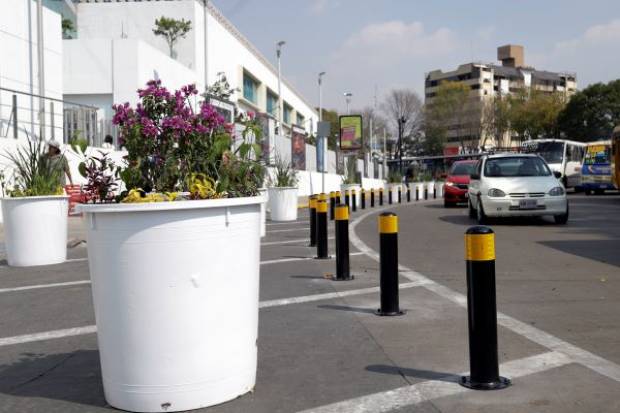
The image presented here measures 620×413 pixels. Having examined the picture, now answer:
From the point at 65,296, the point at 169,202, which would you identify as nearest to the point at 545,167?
the point at 65,296

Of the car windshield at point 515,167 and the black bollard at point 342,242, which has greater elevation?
the car windshield at point 515,167

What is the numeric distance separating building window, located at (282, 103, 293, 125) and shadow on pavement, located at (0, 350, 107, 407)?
66751 mm

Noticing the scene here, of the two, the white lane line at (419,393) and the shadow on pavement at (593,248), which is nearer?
the white lane line at (419,393)

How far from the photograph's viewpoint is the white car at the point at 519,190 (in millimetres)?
15688

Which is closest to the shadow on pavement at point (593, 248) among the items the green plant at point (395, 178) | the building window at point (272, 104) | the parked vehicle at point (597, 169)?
the parked vehicle at point (597, 169)

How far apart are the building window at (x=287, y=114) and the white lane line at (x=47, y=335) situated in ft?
216

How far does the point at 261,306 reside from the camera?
7012 millimetres

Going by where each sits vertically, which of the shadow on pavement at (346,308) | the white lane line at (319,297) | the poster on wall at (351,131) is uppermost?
the poster on wall at (351,131)

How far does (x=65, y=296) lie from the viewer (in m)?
7.93

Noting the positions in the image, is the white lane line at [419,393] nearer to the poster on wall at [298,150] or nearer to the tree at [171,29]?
the poster on wall at [298,150]

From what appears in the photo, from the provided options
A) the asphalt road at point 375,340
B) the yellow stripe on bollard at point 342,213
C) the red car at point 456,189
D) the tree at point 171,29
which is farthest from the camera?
the tree at point 171,29

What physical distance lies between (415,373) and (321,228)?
18.8ft

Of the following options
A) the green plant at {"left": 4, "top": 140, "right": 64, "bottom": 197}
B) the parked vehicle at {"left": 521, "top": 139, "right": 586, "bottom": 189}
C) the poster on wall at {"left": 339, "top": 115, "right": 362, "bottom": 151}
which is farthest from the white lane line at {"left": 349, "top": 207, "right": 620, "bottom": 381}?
the parked vehicle at {"left": 521, "top": 139, "right": 586, "bottom": 189}

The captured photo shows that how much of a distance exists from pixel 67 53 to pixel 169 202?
27.9m
